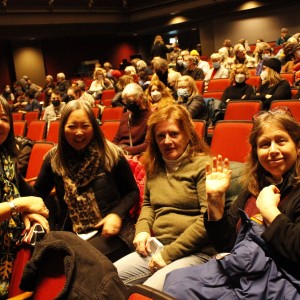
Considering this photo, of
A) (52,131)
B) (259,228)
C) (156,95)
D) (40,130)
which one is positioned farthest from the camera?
(40,130)

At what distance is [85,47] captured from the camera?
1831 cm

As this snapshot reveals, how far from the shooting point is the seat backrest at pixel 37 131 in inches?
208

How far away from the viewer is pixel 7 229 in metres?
1.78

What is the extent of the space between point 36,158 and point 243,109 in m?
2.02

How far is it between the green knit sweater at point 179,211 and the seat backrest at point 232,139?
3.00 feet

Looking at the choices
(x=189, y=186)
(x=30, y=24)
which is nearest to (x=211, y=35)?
(x=30, y=24)

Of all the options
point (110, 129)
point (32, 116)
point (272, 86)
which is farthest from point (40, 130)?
point (272, 86)

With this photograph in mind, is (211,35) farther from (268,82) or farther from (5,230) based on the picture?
(5,230)

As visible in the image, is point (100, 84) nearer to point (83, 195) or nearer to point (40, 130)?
point (40, 130)

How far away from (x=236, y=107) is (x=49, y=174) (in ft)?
7.54

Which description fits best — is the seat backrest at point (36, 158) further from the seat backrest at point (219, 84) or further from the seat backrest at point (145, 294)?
the seat backrest at point (219, 84)

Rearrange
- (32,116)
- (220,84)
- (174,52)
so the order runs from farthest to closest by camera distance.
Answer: (174,52), (32,116), (220,84)

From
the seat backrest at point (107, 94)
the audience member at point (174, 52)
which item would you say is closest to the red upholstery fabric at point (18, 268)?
the seat backrest at point (107, 94)

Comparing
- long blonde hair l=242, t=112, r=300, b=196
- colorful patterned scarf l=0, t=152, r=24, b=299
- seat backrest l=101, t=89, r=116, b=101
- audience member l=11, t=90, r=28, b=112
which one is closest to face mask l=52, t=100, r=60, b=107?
seat backrest l=101, t=89, r=116, b=101
